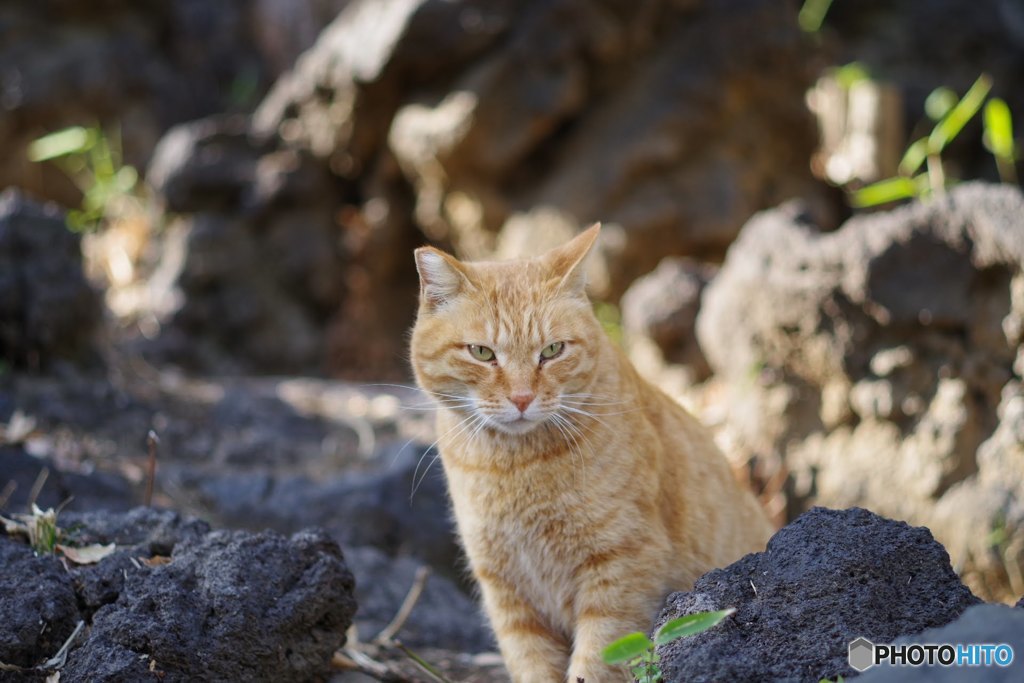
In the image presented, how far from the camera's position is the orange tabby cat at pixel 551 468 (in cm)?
288

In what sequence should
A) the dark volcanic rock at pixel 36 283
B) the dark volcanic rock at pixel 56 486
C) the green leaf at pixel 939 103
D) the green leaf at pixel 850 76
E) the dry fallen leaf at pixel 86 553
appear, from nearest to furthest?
1. the dry fallen leaf at pixel 86 553
2. the dark volcanic rock at pixel 56 486
3. the dark volcanic rock at pixel 36 283
4. the green leaf at pixel 939 103
5. the green leaf at pixel 850 76

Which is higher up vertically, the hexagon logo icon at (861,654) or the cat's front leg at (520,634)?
the cat's front leg at (520,634)

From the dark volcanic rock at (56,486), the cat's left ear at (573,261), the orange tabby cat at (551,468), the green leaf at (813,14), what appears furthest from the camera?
the green leaf at (813,14)

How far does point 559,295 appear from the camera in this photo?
3.11 m

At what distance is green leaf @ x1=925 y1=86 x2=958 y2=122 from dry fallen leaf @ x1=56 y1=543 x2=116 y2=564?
555 cm

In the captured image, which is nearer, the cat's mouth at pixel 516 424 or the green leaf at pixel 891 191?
the cat's mouth at pixel 516 424

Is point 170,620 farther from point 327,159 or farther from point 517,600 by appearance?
point 327,159

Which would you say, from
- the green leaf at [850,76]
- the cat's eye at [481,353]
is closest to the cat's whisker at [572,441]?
the cat's eye at [481,353]

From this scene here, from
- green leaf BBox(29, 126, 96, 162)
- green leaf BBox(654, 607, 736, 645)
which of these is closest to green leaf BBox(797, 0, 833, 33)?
green leaf BBox(29, 126, 96, 162)

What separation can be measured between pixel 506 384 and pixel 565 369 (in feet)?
0.71

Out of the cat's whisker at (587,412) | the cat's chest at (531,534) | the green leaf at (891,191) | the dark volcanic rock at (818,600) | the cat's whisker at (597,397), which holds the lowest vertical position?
the dark volcanic rock at (818,600)

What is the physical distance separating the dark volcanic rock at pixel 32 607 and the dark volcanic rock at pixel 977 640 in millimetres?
2226

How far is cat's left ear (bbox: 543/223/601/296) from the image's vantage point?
312cm

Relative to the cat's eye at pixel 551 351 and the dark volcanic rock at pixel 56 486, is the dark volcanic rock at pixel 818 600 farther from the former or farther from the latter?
the dark volcanic rock at pixel 56 486
